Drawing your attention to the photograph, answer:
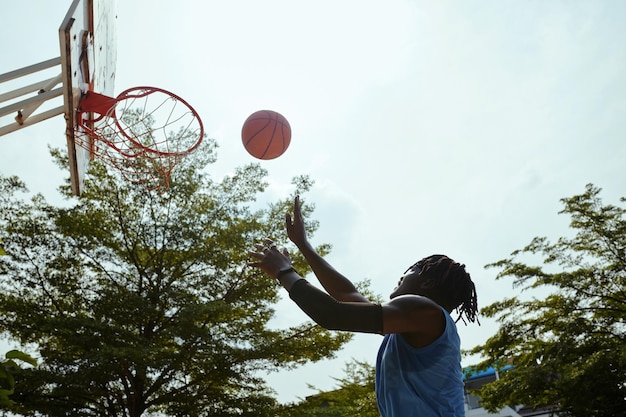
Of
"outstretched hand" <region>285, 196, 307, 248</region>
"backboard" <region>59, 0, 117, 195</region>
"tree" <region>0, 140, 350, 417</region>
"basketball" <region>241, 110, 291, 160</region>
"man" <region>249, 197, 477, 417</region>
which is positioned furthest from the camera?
"tree" <region>0, 140, 350, 417</region>

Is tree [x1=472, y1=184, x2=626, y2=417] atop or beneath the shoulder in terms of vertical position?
atop

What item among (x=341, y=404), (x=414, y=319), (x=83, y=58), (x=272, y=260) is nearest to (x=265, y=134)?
(x=83, y=58)

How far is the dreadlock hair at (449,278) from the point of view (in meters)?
2.30

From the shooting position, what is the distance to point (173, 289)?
12.5 m

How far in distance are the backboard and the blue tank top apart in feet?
12.8

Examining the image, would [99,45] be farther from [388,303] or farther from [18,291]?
[18,291]

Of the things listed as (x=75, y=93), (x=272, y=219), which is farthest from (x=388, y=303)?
(x=272, y=219)

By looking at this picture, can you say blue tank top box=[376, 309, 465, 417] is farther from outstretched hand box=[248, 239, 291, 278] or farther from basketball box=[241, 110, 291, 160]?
basketball box=[241, 110, 291, 160]

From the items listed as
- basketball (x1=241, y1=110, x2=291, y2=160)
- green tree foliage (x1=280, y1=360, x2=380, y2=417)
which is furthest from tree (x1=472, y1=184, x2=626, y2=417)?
basketball (x1=241, y1=110, x2=291, y2=160)

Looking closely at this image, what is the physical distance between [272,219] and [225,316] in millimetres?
3127

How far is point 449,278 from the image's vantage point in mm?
2312

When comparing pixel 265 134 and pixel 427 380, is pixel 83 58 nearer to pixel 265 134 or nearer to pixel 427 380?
pixel 265 134

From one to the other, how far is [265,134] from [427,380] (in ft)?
17.0

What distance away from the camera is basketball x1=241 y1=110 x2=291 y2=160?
265 inches
